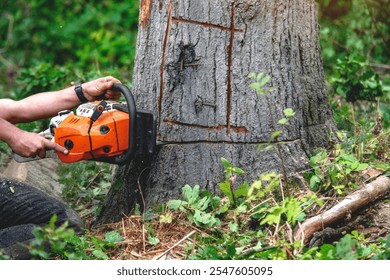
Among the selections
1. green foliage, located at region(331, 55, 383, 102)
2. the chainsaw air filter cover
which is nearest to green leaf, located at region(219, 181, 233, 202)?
the chainsaw air filter cover

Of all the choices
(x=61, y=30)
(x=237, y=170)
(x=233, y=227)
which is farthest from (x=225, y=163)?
(x=61, y=30)

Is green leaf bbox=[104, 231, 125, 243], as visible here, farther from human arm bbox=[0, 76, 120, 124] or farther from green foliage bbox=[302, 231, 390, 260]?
green foliage bbox=[302, 231, 390, 260]

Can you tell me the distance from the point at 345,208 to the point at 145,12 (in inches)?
62.6

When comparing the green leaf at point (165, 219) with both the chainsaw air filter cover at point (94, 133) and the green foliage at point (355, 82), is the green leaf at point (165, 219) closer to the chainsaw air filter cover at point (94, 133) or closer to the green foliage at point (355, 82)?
the chainsaw air filter cover at point (94, 133)

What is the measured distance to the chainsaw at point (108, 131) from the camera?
4074 millimetres

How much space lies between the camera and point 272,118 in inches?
165

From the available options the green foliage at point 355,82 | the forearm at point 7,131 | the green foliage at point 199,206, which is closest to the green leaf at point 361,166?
the green foliage at point 199,206

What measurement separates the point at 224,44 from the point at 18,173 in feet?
6.56

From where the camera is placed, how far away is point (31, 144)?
4246 millimetres

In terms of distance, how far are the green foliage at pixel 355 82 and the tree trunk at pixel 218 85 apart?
5.34 ft

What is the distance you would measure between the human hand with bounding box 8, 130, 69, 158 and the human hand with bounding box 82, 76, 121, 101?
389mm

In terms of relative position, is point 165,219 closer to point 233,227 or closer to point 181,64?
point 233,227

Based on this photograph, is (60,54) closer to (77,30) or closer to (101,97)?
(77,30)
